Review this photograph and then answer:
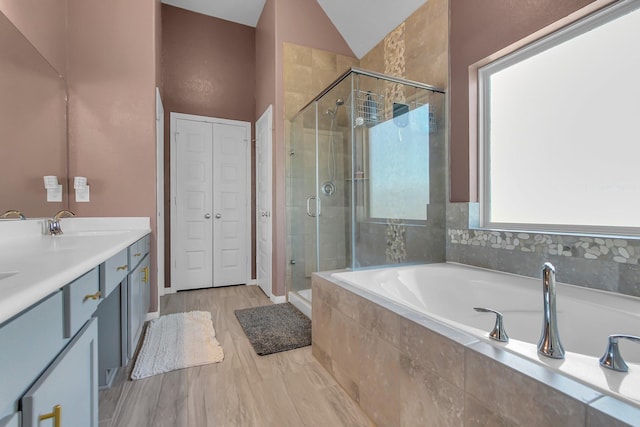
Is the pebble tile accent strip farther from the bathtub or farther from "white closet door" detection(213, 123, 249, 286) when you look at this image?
"white closet door" detection(213, 123, 249, 286)

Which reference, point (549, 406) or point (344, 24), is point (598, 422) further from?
point (344, 24)

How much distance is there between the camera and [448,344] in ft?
2.98

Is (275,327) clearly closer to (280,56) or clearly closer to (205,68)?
(280,56)

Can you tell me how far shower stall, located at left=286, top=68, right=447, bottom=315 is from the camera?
7.93 ft

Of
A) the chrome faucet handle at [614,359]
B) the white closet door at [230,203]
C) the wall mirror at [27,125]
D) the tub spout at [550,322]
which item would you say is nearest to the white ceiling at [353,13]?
the white closet door at [230,203]

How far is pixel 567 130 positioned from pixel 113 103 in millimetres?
3168

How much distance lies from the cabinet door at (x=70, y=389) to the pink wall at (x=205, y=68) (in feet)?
8.89

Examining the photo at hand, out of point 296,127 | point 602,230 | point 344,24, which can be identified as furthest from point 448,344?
point 344,24

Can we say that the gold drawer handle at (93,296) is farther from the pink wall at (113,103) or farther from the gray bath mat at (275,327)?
the pink wall at (113,103)

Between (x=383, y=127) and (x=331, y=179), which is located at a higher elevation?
(x=383, y=127)

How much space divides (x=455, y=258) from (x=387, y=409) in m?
1.27

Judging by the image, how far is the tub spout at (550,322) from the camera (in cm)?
79

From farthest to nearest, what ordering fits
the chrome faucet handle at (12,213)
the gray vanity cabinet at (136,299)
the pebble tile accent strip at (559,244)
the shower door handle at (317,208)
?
the shower door handle at (317,208) < the gray vanity cabinet at (136,299) < the chrome faucet handle at (12,213) < the pebble tile accent strip at (559,244)

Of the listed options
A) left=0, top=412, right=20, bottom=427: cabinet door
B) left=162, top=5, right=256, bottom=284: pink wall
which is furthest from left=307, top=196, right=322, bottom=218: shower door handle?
left=0, top=412, right=20, bottom=427: cabinet door
